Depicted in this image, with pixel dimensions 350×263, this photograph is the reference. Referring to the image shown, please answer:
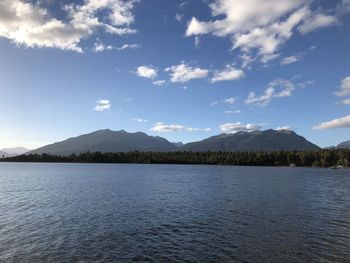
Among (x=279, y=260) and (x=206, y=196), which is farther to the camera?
(x=206, y=196)

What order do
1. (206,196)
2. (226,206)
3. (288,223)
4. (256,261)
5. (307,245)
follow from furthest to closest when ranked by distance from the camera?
(206,196) → (226,206) → (288,223) → (307,245) → (256,261)

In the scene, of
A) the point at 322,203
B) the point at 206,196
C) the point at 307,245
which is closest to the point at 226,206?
the point at 206,196

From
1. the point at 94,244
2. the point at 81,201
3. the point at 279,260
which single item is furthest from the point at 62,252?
the point at 81,201

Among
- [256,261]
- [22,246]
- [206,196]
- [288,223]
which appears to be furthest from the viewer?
[206,196]

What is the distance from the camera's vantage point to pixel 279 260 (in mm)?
33281

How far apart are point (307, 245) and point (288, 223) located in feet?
38.5

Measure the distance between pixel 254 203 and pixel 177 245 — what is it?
3514cm

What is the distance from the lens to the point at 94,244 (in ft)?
123

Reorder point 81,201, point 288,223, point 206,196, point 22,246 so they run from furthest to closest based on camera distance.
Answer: point 206,196 < point 81,201 < point 288,223 < point 22,246

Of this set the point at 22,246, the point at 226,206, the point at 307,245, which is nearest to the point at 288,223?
the point at 307,245

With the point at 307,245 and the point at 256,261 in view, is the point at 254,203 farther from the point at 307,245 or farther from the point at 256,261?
the point at 256,261

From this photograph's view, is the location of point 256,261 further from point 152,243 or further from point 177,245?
point 152,243

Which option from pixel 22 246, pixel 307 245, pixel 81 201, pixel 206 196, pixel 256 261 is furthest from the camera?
pixel 206 196

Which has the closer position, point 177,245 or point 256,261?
point 256,261
